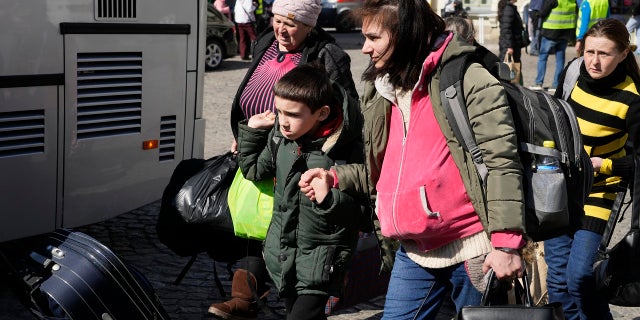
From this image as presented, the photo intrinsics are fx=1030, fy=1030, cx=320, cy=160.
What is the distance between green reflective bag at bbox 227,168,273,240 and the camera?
15.7 ft

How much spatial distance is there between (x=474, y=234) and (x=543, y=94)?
0.52 metres

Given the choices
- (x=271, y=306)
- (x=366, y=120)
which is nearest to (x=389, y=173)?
(x=366, y=120)

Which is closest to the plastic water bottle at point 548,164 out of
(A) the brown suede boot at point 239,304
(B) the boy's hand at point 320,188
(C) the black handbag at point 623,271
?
(B) the boy's hand at point 320,188

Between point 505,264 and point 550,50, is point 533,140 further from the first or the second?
point 550,50

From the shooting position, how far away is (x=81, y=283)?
420 centimetres

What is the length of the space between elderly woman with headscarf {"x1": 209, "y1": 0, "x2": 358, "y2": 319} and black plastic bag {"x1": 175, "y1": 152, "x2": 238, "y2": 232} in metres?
0.17

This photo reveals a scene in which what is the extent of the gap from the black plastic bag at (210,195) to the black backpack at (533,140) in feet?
6.93

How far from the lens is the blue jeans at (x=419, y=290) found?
11.6 ft

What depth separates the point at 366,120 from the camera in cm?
361

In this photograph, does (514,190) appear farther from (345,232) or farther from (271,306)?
(271,306)

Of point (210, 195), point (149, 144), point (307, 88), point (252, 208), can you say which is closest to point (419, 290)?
point (307, 88)

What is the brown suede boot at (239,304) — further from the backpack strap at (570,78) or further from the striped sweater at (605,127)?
the backpack strap at (570,78)

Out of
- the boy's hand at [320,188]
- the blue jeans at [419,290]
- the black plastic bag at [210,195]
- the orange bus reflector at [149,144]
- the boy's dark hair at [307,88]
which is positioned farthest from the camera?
the orange bus reflector at [149,144]

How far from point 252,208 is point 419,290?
145cm
